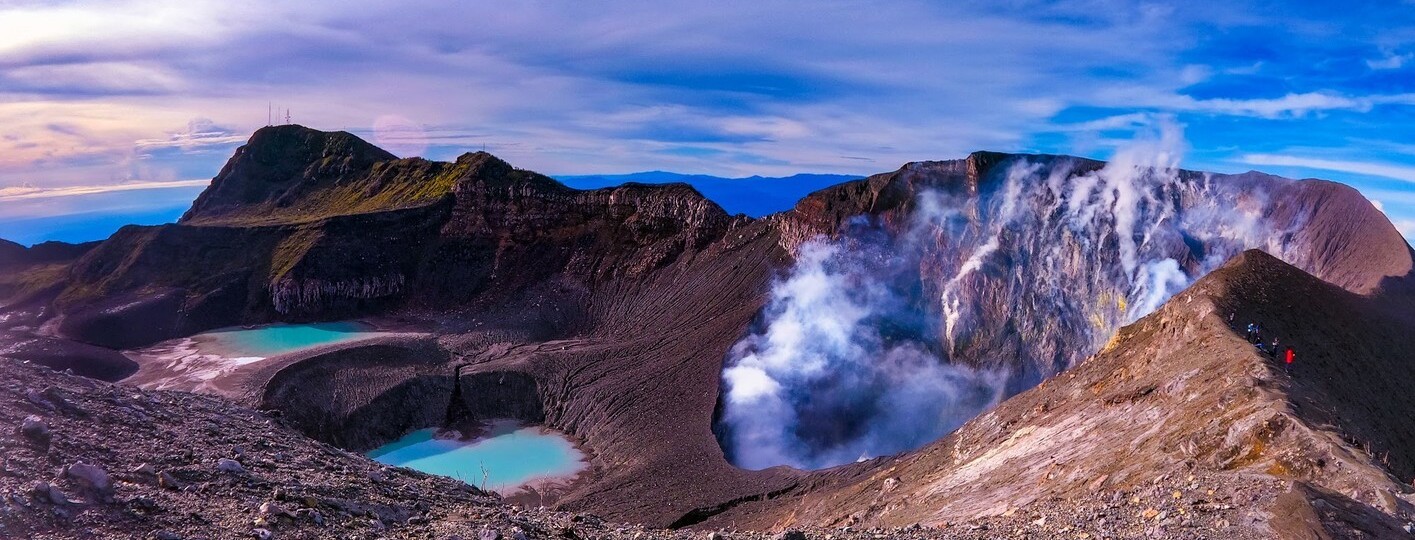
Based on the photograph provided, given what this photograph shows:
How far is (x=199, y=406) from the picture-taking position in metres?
19.3

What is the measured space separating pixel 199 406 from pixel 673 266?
51.3m

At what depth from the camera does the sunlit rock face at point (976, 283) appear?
2048 inches

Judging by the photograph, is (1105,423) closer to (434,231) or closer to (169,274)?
(434,231)

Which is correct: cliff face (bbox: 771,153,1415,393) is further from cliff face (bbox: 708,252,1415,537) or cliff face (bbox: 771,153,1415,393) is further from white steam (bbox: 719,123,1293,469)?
cliff face (bbox: 708,252,1415,537)

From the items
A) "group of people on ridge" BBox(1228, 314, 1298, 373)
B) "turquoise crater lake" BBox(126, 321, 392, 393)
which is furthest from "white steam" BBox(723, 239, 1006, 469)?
"turquoise crater lake" BBox(126, 321, 392, 393)

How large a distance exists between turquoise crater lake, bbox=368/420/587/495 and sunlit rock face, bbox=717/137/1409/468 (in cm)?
1010

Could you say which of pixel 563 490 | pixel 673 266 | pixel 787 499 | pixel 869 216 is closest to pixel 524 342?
pixel 673 266

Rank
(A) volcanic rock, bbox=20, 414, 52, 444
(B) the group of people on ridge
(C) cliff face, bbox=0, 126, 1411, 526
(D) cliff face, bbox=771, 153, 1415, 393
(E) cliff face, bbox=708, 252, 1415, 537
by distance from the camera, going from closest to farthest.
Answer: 1. (A) volcanic rock, bbox=20, 414, 52, 444
2. (E) cliff face, bbox=708, 252, 1415, 537
3. (B) the group of people on ridge
4. (C) cliff face, bbox=0, 126, 1411, 526
5. (D) cliff face, bbox=771, 153, 1415, 393

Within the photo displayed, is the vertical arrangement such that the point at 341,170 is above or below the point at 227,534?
above

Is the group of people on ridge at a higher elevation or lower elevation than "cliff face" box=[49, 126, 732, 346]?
lower

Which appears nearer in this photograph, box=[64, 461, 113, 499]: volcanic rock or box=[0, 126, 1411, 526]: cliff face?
box=[64, 461, 113, 499]: volcanic rock

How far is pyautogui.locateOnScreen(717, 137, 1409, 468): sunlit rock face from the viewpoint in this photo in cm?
5203

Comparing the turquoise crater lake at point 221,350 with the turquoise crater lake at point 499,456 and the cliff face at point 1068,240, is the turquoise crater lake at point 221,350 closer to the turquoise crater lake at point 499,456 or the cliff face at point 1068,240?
the turquoise crater lake at point 499,456

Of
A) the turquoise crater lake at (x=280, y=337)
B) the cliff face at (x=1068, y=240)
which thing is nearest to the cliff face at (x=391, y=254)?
the turquoise crater lake at (x=280, y=337)
